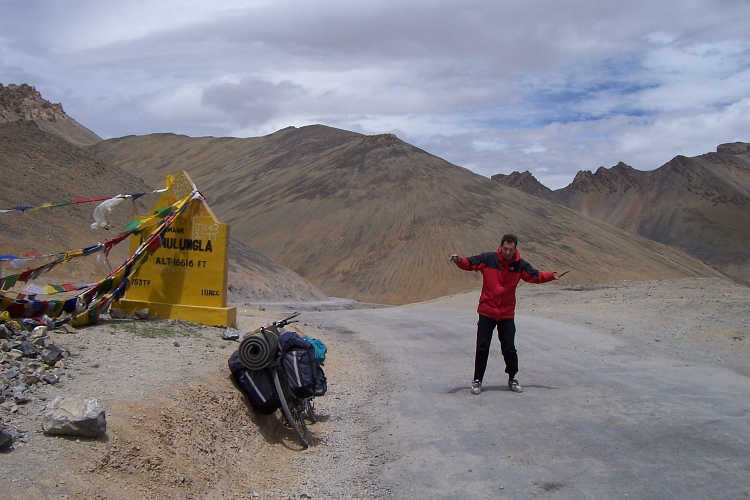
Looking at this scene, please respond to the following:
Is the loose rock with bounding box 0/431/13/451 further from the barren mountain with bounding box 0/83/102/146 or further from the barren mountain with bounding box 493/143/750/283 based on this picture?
the barren mountain with bounding box 493/143/750/283

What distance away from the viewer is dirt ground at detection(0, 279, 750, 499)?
4.72 meters

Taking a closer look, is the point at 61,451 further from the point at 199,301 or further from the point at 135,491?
the point at 199,301

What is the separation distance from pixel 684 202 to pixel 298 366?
119677 mm

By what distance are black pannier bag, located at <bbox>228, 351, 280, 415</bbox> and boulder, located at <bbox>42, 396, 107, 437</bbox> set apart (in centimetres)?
203

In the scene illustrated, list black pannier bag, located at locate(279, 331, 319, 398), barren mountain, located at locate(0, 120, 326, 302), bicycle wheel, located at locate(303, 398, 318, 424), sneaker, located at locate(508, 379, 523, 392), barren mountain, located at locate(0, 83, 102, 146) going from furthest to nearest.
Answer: barren mountain, located at locate(0, 83, 102, 146), barren mountain, located at locate(0, 120, 326, 302), sneaker, located at locate(508, 379, 523, 392), bicycle wheel, located at locate(303, 398, 318, 424), black pannier bag, located at locate(279, 331, 319, 398)

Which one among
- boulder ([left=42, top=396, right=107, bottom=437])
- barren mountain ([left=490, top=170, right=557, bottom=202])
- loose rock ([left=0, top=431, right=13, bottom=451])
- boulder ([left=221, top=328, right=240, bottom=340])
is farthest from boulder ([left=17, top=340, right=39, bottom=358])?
barren mountain ([left=490, top=170, right=557, bottom=202])

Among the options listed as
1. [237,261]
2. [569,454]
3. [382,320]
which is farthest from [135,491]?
[237,261]

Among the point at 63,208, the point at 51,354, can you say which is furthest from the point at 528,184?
the point at 51,354

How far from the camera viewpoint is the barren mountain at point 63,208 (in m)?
23.1

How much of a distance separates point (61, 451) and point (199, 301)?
6.35m

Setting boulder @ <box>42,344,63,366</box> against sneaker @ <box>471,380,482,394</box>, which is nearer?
boulder @ <box>42,344,63,366</box>

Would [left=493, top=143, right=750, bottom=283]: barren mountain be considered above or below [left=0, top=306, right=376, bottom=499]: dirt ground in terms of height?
above

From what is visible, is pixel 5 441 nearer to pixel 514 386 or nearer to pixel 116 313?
pixel 514 386

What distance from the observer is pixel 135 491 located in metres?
4.81
